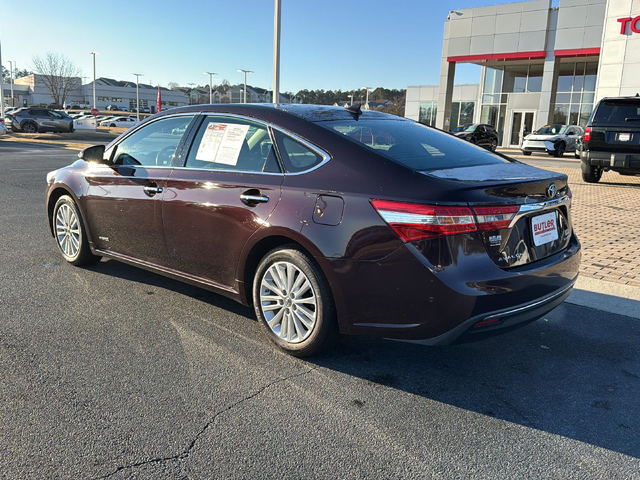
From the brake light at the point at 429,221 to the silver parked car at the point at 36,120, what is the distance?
1321 inches

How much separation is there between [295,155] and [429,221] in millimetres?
1061

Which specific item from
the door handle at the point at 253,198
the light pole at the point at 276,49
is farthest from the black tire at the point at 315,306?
the light pole at the point at 276,49

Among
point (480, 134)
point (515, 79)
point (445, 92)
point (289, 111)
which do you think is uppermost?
point (515, 79)

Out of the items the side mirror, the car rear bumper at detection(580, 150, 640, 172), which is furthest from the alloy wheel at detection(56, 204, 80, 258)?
the car rear bumper at detection(580, 150, 640, 172)

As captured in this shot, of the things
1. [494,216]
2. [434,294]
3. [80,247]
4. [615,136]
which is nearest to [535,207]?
[494,216]

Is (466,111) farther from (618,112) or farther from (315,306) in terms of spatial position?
(315,306)

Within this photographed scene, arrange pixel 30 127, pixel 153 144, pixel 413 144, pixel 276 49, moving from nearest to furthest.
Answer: pixel 413 144, pixel 153 144, pixel 276 49, pixel 30 127

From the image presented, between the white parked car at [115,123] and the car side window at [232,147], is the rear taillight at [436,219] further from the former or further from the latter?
the white parked car at [115,123]

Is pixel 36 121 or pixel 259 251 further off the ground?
pixel 36 121

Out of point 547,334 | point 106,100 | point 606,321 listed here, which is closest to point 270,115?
point 547,334

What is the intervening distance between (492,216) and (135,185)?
2.85 m

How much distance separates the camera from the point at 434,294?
2941mm

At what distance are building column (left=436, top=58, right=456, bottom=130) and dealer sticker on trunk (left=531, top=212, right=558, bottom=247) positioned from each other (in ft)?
120

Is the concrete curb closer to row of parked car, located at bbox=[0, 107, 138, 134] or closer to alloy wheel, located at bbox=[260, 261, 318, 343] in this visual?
alloy wheel, located at bbox=[260, 261, 318, 343]
